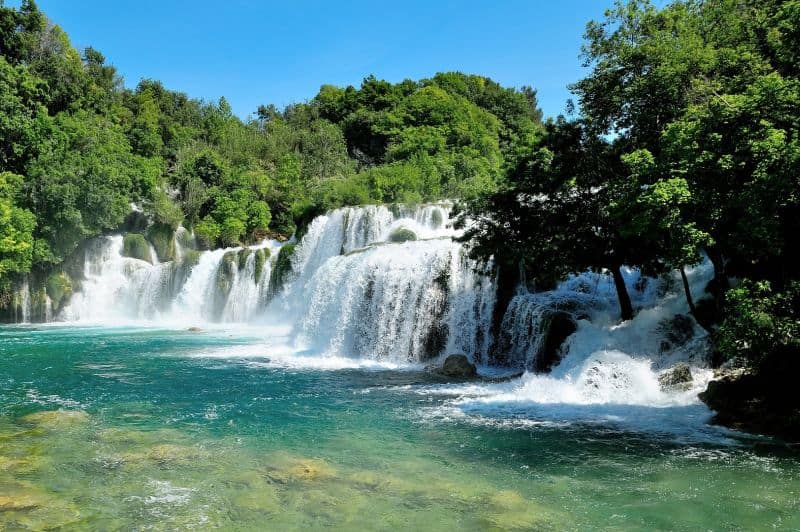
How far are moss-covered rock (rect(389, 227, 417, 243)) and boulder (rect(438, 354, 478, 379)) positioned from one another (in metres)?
11.2

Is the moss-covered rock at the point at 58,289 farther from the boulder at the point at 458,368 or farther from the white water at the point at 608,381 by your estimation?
the white water at the point at 608,381

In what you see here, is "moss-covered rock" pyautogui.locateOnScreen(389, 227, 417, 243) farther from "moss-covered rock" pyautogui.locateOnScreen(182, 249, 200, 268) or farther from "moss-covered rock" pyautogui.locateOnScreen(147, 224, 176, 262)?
"moss-covered rock" pyautogui.locateOnScreen(147, 224, 176, 262)

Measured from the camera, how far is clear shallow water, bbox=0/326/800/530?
6.88m

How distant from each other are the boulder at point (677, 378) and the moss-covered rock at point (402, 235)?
15336 millimetres

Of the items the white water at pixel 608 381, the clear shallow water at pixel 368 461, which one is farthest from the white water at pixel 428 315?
the clear shallow water at pixel 368 461

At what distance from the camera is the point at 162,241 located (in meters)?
36.2

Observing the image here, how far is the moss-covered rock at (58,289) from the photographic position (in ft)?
104

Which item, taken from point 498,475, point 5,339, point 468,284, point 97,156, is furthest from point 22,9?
point 498,475

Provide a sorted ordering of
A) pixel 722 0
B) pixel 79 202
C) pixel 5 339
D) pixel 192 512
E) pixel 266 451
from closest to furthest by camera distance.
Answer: pixel 192 512, pixel 266 451, pixel 722 0, pixel 5 339, pixel 79 202

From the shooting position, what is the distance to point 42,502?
23.3ft

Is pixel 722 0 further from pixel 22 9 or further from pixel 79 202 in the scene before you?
pixel 22 9

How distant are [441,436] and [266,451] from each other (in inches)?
118

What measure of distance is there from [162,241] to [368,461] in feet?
103

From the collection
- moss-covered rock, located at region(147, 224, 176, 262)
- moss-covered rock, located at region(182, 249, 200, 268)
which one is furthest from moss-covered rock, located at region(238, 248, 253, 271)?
moss-covered rock, located at region(147, 224, 176, 262)
